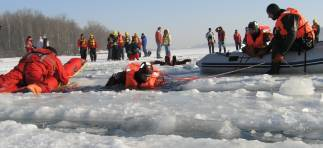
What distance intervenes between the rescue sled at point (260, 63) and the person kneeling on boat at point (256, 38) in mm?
136

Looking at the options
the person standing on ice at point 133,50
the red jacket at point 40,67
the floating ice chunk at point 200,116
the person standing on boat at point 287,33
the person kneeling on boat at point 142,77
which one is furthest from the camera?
the person standing on ice at point 133,50

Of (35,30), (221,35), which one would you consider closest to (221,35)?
(221,35)

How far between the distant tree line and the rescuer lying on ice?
2489 inches

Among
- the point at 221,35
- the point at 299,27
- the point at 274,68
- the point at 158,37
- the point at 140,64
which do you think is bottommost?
the point at 274,68

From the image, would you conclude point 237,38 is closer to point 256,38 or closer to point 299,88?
point 256,38

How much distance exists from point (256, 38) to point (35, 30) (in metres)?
73.2

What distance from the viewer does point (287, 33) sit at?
8211 millimetres

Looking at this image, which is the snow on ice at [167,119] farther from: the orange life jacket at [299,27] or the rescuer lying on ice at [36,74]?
the orange life jacket at [299,27]

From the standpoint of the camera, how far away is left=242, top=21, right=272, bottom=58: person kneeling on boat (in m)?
9.05

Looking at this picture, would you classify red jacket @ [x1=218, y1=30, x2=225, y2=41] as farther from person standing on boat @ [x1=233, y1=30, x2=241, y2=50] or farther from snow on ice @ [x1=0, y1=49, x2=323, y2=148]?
snow on ice @ [x1=0, y1=49, x2=323, y2=148]

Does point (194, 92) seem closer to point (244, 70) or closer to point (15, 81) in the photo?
point (15, 81)

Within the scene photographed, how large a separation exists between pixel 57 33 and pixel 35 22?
438cm

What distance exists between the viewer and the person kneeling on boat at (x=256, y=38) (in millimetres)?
9055

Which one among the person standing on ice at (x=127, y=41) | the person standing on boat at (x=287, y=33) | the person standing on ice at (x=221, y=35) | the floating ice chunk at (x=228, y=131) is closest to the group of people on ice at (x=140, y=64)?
the person standing on boat at (x=287, y=33)
